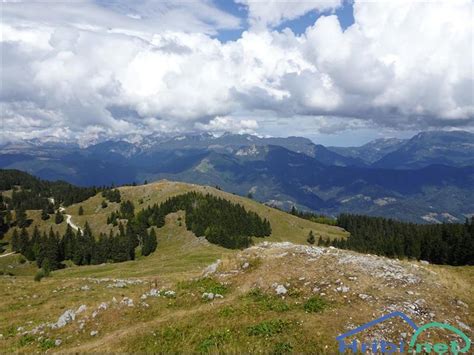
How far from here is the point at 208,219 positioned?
510 feet

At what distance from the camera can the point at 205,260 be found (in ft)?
262

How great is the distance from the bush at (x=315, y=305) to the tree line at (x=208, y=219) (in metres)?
114

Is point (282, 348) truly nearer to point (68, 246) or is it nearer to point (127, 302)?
point (127, 302)

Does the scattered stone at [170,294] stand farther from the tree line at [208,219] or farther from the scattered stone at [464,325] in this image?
the tree line at [208,219]

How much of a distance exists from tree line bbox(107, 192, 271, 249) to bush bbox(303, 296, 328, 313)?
114 metres

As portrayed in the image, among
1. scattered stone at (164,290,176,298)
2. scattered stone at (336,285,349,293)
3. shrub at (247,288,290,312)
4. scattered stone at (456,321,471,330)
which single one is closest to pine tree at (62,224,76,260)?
scattered stone at (164,290,176,298)

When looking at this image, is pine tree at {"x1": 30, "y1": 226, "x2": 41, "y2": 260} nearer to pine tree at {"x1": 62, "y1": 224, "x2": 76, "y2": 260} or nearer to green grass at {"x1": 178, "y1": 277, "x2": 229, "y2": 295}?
pine tree at {"x1": 62, "y1": 224, "x2": 76, "y2": 260}

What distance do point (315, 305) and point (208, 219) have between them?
134014mm

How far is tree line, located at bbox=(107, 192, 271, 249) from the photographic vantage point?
14488cm

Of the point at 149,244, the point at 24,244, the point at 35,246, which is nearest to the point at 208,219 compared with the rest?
the point at 149,244

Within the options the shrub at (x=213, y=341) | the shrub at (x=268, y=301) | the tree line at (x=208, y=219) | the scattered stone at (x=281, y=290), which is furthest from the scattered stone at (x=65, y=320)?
the tree line at (x=208, y=219)

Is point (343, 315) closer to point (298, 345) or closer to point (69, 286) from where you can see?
point (298, 345)

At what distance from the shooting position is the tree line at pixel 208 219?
144875 mm

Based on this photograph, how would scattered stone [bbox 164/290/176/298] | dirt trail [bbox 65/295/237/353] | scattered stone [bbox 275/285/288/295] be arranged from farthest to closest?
scattered stone [bbox 164/290/176/298] < scattered stone [bbox 275/285/288/295] < dirt trail [bbox 65/295/237/353]
